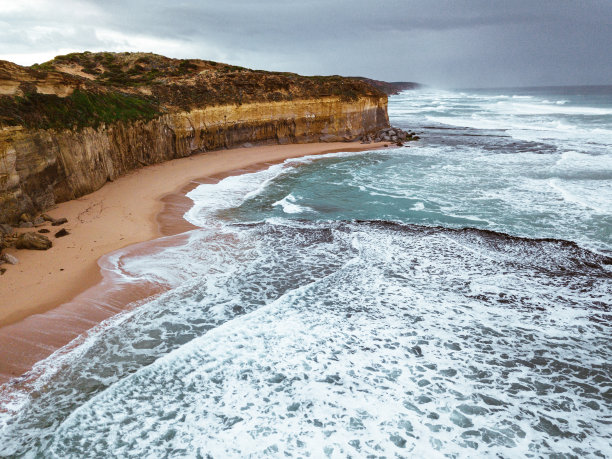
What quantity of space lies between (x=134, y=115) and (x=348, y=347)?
733 inches

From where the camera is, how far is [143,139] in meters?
22.3

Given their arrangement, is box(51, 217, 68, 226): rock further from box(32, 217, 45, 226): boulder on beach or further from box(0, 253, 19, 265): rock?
box(0, 253, 19, 265): rock

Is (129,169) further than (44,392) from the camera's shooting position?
Yes

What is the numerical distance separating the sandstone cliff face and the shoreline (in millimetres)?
883

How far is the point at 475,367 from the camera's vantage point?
7258 mm

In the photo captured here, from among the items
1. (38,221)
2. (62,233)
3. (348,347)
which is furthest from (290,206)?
(348,347)

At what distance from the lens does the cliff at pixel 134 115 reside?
43.7 feet

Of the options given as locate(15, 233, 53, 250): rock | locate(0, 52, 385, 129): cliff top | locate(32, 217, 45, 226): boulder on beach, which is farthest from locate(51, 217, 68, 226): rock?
locate(0, 52, 385, 129): cliff top

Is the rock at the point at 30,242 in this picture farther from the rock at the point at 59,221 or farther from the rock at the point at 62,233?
the rock at the point at 59,221

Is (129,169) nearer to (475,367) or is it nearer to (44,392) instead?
(44,392)

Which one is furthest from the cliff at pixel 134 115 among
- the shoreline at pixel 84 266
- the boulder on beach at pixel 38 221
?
the shoreline at pixel 84 266

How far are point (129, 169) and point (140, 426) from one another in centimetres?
1756

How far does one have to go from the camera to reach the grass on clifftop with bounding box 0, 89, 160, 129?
13094 millimetres

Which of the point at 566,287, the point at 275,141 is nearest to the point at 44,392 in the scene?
the point at 566,287
